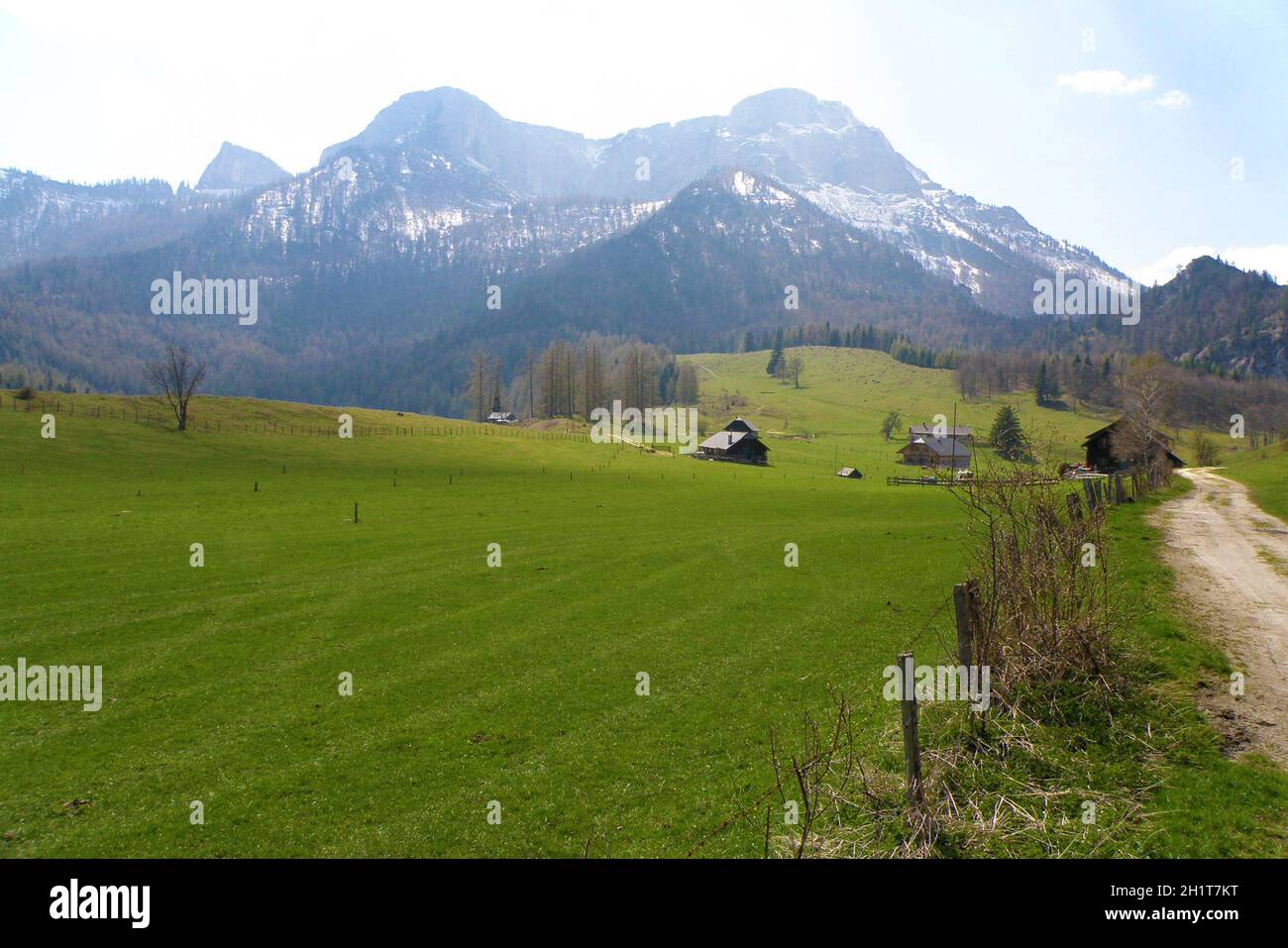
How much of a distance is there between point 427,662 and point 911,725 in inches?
616

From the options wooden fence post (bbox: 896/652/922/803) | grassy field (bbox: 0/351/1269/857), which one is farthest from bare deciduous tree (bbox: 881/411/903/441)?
wooden fence post (bbox: 896/652/922/803)

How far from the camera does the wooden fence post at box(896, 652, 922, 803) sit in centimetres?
921

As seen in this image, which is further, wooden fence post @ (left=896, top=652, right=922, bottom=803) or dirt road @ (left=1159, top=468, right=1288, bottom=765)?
dirt road @ (left=1159, top=468, right=1288, bottom=765)

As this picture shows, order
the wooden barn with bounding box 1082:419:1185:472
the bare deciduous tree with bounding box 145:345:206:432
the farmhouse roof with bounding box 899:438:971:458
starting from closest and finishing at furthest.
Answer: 1. the wooden barn with bounding box 1082:419:1185:472
2. the bare deciduous tree with bounding box 145:345:206:432
3. the farmhouse roof with bounding box 899:438:971:458

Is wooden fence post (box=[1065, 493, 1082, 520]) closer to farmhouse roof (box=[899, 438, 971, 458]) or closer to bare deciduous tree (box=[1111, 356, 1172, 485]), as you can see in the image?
bare deciduous tree (box=[1111, 356, 1172, 485])

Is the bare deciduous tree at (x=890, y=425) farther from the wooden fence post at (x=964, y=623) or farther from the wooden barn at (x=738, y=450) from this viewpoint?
the wooden fence post at (x=964, y=623)

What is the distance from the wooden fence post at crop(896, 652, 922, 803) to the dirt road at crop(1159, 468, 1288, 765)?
5.85 m

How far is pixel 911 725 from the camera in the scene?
31.4ft

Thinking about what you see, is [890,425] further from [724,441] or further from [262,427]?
[262,427]

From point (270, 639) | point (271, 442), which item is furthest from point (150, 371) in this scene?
point (270, 639)

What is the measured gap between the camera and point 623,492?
Result: 228 feet

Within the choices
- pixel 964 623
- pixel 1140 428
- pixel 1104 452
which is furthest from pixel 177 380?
pixel 1104 452
